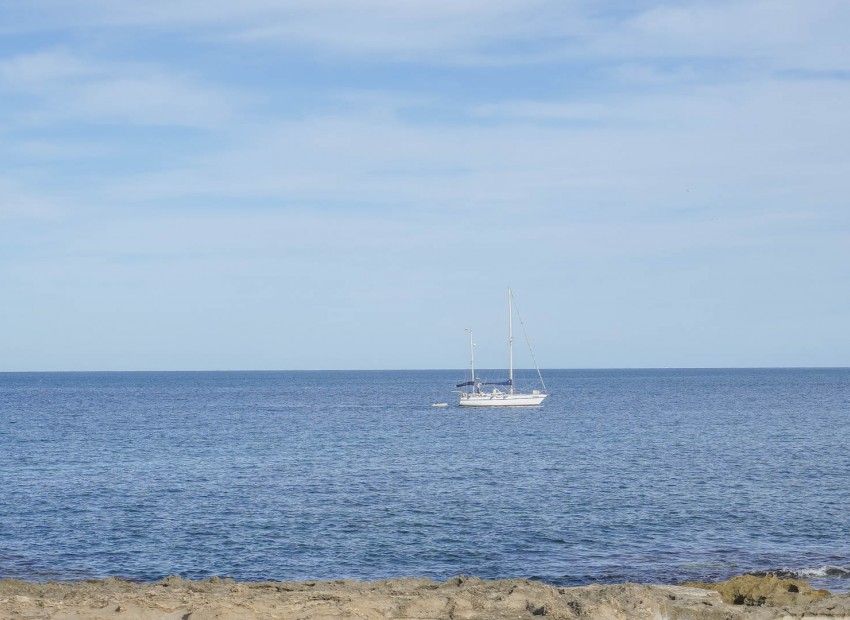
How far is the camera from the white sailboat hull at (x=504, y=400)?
356 feet

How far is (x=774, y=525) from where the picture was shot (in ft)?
116

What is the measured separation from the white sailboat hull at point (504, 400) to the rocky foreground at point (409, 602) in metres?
87.2

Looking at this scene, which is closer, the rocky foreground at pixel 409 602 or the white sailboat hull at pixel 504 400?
the rocky foreground at pixel 409 602

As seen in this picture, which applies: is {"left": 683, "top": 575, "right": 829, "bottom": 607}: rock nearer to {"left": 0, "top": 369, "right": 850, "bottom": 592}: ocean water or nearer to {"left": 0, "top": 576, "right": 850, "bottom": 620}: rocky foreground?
{"left": 0, "top": 576, "right": 850, "bottom": 620}: rocky foreground

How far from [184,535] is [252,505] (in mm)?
6425

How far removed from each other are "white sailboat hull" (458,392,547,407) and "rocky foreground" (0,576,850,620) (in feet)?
286

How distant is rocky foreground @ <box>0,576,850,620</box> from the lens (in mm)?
17141

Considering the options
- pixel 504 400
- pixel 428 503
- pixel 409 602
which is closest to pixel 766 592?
pixel 409 602

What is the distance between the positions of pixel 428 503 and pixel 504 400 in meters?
69.4

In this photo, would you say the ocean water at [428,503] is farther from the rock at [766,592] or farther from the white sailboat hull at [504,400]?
the white sailboat hull at [504,400]

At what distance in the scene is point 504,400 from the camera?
109 meters

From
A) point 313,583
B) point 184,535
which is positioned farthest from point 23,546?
point 313,583

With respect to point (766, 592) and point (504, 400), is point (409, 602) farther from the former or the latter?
point (504, 400)

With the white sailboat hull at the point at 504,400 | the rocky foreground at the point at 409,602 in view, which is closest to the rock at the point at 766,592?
the rocky foreground at the point at 409,602
